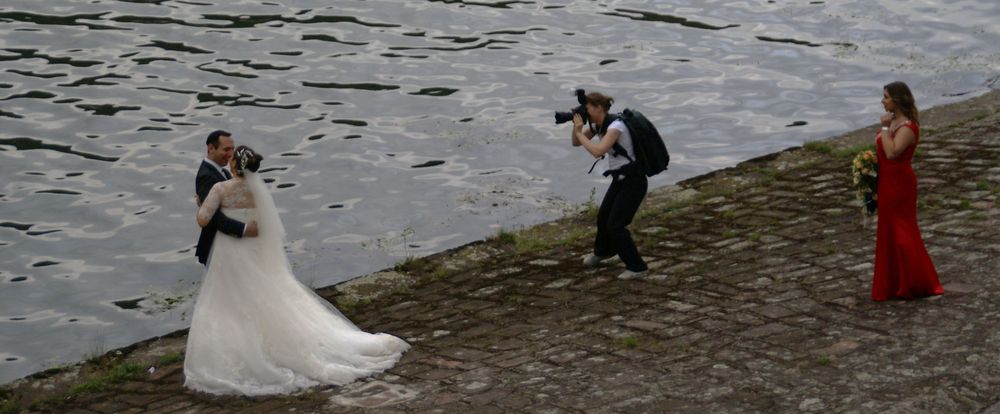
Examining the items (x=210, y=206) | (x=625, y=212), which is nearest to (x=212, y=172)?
(x=210, y=206)

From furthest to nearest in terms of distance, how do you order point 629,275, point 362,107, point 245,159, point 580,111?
1. point 362,107
2. point 629,275
3. point 580,111
4. point 245,159

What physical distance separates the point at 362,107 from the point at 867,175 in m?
11.9

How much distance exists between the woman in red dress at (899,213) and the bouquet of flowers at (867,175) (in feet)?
0.34

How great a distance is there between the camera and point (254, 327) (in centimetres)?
1129

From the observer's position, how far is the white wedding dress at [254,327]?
11.1 meters

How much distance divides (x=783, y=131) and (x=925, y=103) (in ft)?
8.34

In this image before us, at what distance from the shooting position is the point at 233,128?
68.0ft

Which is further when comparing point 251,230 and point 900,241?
point 251,230

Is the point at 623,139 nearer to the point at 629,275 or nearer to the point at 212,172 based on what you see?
the point at 629,275

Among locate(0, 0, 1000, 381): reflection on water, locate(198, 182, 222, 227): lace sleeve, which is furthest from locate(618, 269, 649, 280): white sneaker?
locate(198, 182, 222, 227): lace sleeve

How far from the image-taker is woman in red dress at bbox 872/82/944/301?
11047 millimetres

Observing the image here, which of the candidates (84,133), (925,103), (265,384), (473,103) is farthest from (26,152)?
(925,103)

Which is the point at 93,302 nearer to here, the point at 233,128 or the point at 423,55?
the point at 233,128

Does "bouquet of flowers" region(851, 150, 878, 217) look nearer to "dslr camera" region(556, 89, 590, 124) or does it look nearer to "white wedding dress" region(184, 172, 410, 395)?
"dslr camera" region(556, 89, 590, 124)
